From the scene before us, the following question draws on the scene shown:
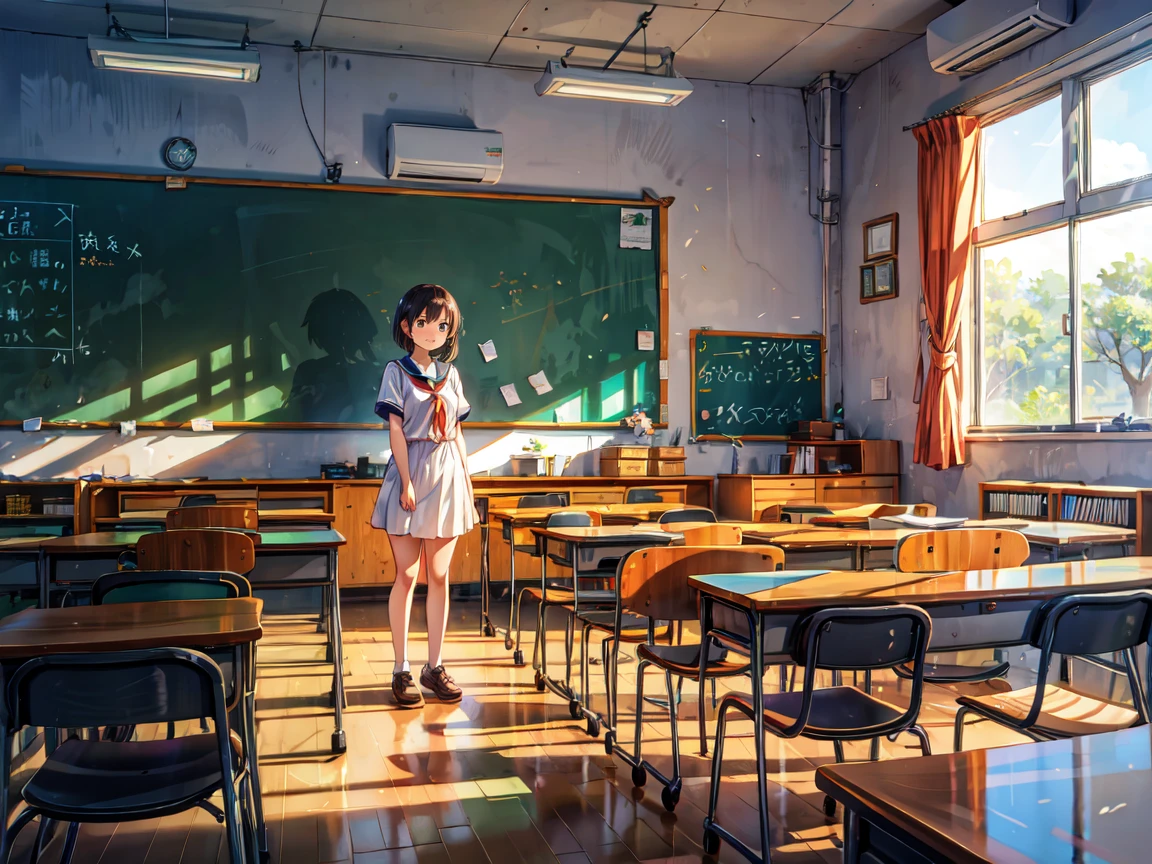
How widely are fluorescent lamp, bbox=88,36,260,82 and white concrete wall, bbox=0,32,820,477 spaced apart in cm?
93

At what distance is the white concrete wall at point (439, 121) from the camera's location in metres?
6.17

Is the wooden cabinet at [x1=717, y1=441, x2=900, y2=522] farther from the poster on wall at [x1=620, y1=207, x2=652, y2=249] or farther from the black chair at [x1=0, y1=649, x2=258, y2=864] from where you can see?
the black chair at [x1=0, y1=649, x2=258, y2=864]

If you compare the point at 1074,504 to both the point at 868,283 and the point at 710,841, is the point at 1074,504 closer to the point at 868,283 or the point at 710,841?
the point at 868,283

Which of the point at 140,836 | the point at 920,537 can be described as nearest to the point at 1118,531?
the point at 920,537

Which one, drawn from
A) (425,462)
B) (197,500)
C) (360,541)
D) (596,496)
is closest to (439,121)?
(596,496)

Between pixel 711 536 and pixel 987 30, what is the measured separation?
380cm

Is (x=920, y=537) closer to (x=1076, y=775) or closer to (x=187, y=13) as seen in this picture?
(x=1076, y=775)

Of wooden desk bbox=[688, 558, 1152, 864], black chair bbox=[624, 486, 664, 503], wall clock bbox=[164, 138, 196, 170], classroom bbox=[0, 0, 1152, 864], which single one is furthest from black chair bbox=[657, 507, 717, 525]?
wall clock bbox=[164, 138, 196, 170]

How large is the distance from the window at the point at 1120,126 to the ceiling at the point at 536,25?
1.33 meters

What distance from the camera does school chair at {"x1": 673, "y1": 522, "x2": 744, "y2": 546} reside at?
3.63 metres

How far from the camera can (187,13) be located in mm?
6012

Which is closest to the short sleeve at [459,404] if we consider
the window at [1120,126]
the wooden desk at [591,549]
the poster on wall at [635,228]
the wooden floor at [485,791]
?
the wooden desk at [591,549]

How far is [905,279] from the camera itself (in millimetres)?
6770

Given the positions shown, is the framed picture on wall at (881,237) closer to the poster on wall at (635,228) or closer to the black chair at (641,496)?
the poster on wall at (635,228)
